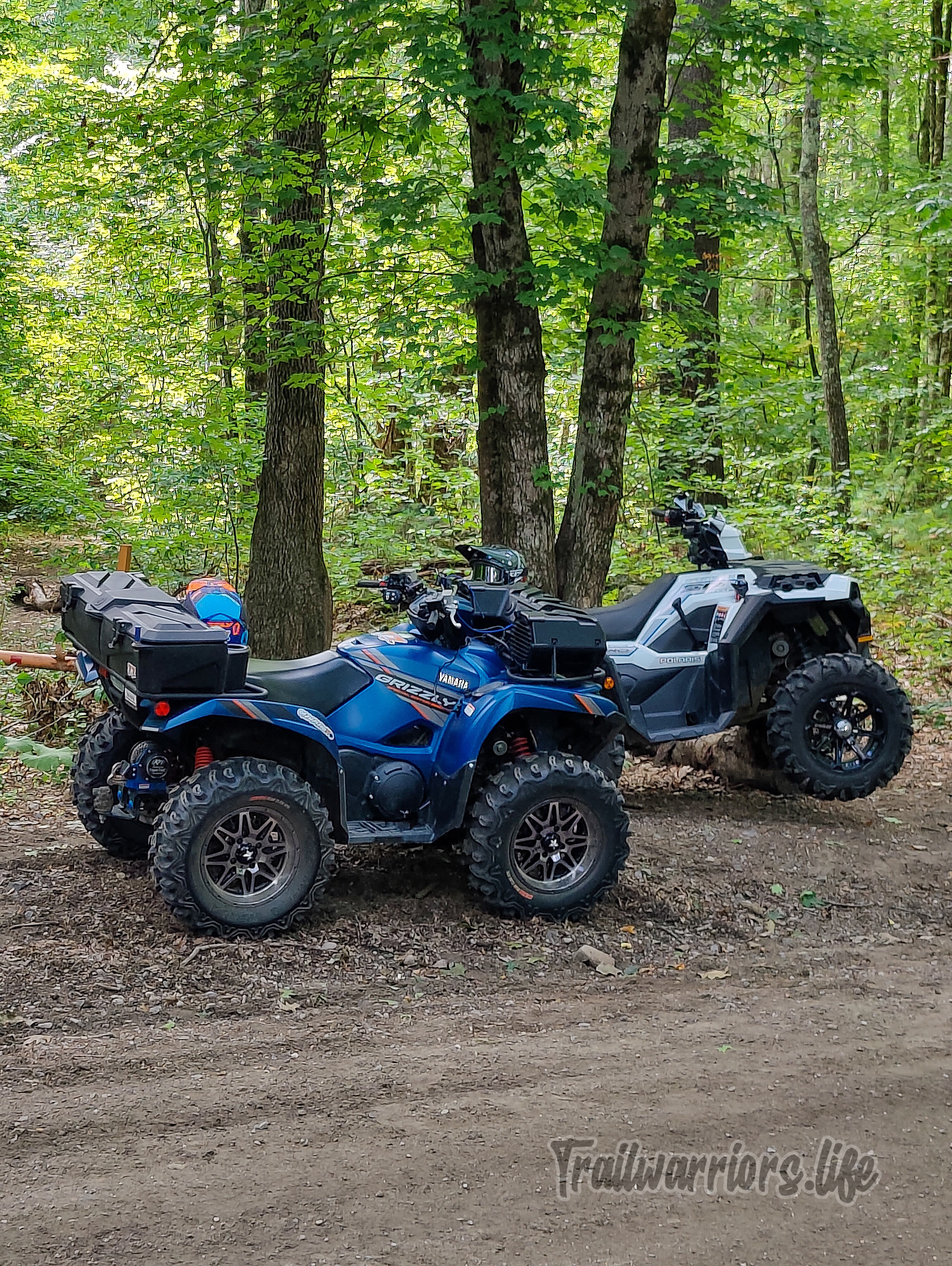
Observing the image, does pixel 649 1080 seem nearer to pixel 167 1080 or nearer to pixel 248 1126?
pixel 248 1126

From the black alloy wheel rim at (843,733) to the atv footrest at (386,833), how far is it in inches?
110

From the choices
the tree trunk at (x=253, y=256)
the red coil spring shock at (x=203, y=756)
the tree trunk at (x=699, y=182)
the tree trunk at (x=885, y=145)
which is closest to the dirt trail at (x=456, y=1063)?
the red coil spring shock at (x=203, y=756)

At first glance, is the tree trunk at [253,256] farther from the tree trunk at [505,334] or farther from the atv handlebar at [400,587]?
the atv handlebar at [400,587]

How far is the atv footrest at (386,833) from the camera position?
507cm

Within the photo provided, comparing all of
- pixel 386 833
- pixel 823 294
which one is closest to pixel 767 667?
pixel 386 833

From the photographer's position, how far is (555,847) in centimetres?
509

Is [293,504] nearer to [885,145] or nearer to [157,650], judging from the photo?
[157,650]

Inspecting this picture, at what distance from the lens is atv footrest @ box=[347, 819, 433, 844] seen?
5.07m

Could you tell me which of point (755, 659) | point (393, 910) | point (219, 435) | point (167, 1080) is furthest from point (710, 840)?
point (219, 435)

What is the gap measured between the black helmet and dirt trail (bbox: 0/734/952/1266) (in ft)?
4.89

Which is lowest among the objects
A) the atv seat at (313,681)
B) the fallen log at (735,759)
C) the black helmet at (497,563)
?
the fallen log at (735,759)

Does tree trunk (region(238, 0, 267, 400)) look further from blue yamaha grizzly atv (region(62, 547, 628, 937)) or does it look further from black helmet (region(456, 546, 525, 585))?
blue yamaha grizzly atv (region(62, 547, 628, 937))

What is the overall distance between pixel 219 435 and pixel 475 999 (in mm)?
7925

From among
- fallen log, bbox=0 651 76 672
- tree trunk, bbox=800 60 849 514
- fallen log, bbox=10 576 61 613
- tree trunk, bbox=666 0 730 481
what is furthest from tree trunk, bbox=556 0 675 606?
fallen log, bbox=10 576 61 613
